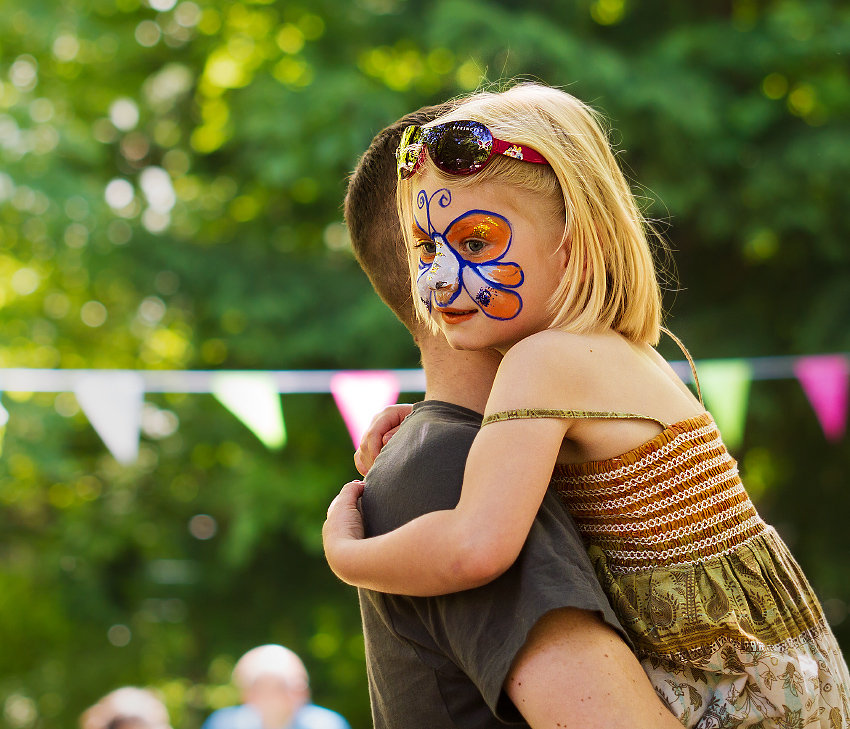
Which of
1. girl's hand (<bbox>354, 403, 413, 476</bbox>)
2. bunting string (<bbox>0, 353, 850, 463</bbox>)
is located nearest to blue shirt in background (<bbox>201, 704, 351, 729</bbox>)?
bunting string (<bbox>0, 353, 850, 463</bbox>)

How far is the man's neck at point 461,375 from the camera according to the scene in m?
1.43

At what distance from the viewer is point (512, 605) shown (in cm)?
110

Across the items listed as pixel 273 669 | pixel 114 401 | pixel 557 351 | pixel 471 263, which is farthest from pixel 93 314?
pixel 557 351

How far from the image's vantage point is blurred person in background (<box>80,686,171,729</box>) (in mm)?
4520

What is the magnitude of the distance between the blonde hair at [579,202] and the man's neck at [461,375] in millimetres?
85

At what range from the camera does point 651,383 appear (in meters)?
1.29

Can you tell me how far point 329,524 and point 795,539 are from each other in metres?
7.69

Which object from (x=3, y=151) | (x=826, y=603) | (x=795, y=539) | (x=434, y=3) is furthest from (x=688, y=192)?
(x=3, y=151)

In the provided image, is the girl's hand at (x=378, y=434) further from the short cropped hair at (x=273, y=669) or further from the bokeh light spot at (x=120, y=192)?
the bokeh light spot at (x=120, y=192)

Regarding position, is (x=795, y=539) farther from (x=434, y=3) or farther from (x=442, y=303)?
(x=442, y=303)

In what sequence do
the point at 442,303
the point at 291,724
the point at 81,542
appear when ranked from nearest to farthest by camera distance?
the point at 442,303, the point at 291,724, the point at 81,542

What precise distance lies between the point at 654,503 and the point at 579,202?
1.48 feet

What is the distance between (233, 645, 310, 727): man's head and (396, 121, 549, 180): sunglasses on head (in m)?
3.82

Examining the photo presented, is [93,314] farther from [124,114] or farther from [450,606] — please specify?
[450,606]
